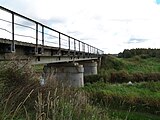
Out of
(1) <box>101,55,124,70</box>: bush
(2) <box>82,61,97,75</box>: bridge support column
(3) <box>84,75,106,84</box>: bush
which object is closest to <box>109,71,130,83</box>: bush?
(3) <box>84,75,106,84</box>: bush

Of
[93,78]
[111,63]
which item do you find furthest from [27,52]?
[111,63]

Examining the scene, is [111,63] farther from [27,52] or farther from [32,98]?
[32,98]

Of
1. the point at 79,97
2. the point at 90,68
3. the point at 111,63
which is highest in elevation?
the point at 79,97

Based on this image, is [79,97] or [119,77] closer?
[79,97]

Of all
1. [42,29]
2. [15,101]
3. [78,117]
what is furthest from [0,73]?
[42,29]

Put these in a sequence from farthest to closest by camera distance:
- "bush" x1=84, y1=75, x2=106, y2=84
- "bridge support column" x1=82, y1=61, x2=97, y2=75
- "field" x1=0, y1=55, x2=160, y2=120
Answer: "bridge support column" x1=82, y1=61, x2=97, y2=75 → "bush" x1=84, y1=75, x2=106, y2=84 → "field" x1=0, y1=55, x2=160, y2=120

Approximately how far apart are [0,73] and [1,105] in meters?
2.99

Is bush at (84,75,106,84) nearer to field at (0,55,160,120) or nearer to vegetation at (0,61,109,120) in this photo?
field at (0,55,160,120)

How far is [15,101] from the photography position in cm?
793

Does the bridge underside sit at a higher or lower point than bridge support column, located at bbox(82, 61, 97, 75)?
higher

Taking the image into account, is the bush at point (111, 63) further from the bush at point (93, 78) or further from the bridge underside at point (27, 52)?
the bridge underside at point (27, 52)

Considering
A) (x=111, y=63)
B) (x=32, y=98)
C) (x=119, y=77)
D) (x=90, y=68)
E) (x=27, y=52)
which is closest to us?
(x=32, y=98)

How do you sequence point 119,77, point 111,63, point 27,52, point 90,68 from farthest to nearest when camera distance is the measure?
point 111,63
point 90,68
point 119,77
point 27,52

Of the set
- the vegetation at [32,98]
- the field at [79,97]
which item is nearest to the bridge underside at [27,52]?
the field at [79,97]
